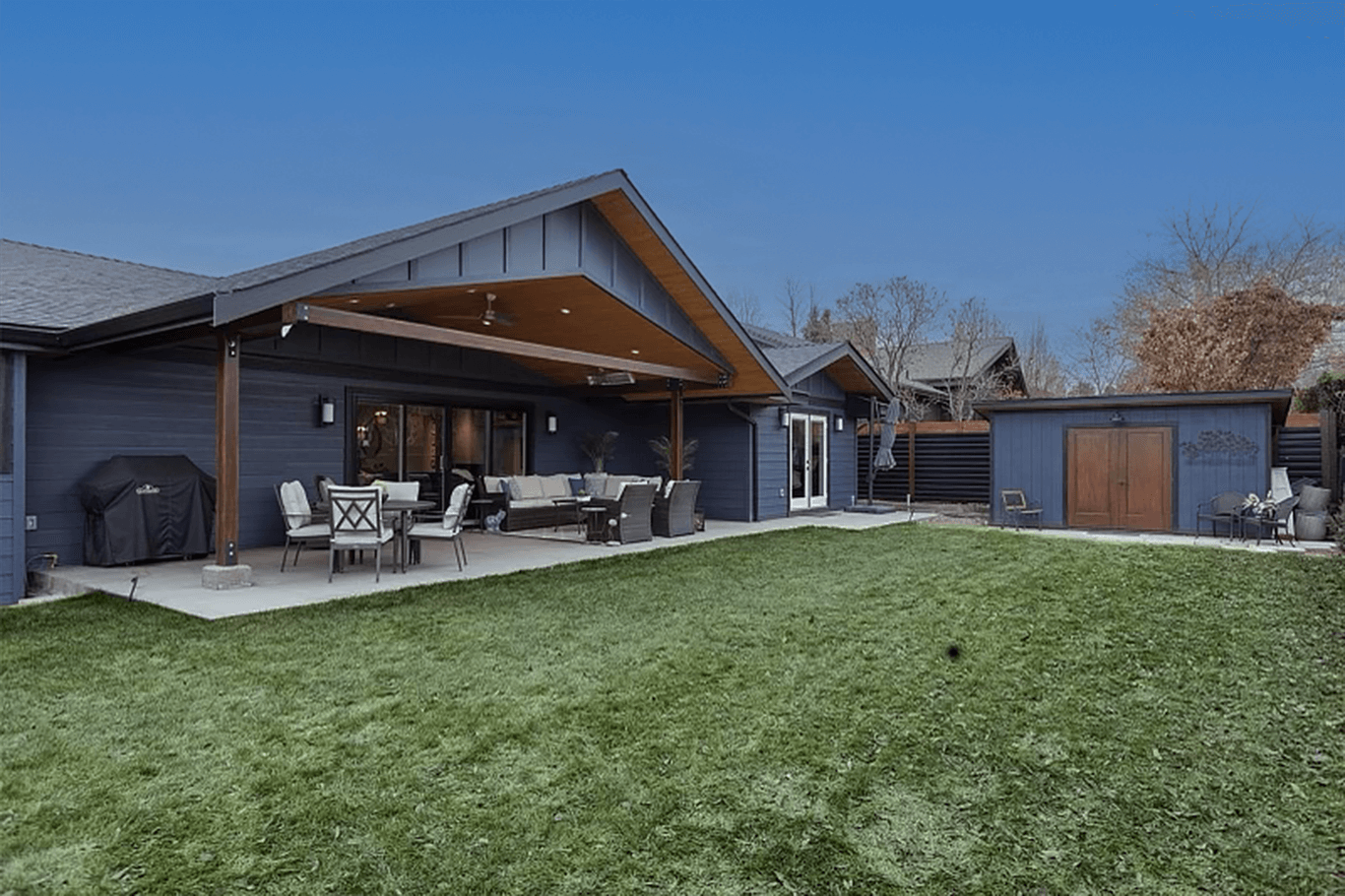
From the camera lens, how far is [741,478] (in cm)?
1309

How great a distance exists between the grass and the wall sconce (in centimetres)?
396

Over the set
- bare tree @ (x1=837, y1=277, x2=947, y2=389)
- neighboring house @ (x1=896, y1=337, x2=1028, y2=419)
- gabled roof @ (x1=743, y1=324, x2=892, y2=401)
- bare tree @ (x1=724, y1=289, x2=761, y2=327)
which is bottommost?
gabled roof @ (x1=743, y1=324, x2=892, y2=401)

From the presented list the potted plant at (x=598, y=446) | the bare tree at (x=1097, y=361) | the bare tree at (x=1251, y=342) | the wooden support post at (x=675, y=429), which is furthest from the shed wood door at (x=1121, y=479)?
the bare tree at (x=1097, y=361)

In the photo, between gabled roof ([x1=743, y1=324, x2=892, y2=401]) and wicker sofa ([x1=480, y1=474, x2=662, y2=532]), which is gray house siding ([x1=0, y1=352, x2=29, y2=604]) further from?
gabled roof ([x1=743, y1=324, x2=892, y2=401])

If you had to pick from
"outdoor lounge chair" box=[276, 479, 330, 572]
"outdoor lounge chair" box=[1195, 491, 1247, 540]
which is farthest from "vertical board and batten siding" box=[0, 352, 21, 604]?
"outdoor lounge chair" box=[1195, 491, 1247, 540]

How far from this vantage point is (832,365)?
1459 cm

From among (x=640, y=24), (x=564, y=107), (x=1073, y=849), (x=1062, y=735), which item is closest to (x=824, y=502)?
(x=1062, y=735)

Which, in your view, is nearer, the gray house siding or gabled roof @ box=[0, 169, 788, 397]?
gabled roof @ box=[0, 169, 788, 397]

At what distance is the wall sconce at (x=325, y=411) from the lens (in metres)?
9.57

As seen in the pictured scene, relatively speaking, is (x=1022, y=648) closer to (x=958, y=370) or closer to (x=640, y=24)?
(x=958, y=370)

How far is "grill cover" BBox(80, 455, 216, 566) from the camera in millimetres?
7363

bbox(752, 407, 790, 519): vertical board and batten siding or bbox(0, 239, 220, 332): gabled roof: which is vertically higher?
bbox(0, 239, 220, 332): gabled roof

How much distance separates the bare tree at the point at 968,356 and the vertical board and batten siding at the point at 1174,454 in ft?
38.8

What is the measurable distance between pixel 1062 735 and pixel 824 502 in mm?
11786
